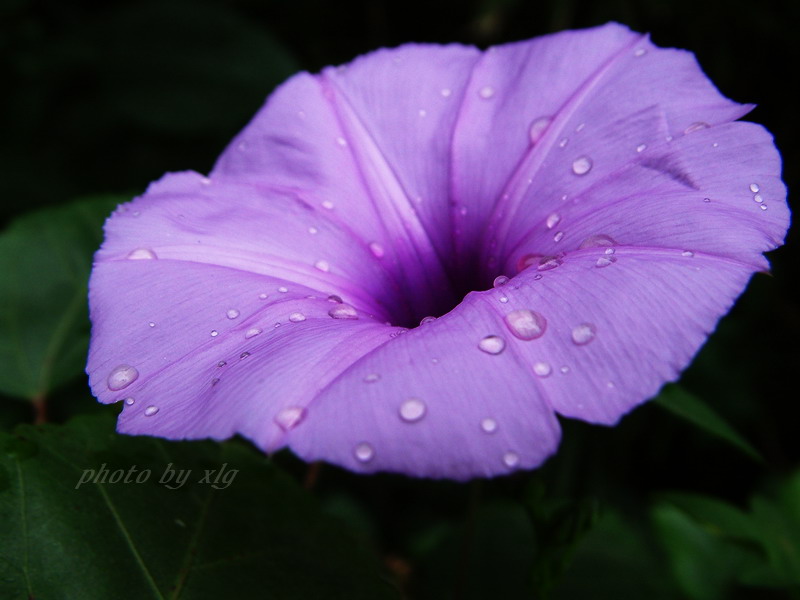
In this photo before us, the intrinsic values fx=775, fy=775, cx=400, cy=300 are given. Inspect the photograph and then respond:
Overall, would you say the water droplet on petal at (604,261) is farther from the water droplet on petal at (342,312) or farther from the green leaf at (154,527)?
the green leaf at (154,527)

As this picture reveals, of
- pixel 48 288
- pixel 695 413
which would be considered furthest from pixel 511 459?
pixel 48 288

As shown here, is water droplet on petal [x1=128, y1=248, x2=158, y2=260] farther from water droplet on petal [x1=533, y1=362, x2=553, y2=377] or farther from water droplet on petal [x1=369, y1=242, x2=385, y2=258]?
water droplet on petal [x1=533, y1=362, x2=553, y2=377]

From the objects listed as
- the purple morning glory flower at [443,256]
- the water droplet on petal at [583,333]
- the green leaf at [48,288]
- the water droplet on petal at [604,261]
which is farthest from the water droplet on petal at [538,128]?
the green leaf at [48,288]

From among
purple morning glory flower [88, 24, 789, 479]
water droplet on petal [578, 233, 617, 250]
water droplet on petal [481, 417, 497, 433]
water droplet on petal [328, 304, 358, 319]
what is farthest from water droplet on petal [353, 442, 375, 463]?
water droplet on petal [578, 233, 617, 250]

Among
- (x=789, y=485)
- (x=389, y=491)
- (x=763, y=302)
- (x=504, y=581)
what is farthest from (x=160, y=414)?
(x=763, y=302)

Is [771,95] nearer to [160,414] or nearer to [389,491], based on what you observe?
[389,491]

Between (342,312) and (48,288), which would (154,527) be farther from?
(48,288)
